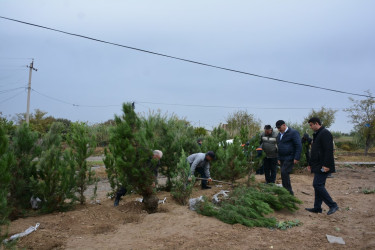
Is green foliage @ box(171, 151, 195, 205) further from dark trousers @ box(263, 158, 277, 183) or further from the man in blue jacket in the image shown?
dark trousers @ box(263, 158, 277, 183)

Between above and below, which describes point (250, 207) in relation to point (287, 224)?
above

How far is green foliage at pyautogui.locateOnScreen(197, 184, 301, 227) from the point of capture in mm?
4898

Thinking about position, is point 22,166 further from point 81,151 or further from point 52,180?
point 81,151

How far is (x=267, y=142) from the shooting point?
8039mm

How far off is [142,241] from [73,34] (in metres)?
6.75

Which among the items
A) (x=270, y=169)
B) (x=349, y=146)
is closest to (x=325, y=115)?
(x=349, y=146)

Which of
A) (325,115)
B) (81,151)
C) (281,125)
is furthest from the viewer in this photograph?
(325,115)

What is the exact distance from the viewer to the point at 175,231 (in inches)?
181

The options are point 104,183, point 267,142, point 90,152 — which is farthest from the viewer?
point 104,183

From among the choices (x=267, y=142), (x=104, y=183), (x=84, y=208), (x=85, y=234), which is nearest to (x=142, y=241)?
(x=85, y=234)

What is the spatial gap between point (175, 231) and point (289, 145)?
3.40m

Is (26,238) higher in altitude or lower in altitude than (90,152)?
lower

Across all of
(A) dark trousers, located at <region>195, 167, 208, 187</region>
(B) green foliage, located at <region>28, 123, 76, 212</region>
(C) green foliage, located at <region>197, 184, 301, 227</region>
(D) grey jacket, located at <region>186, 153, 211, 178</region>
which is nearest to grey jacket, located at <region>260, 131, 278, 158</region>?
(D) grey jacket, located at <region>186, 153, 211, 178</region>

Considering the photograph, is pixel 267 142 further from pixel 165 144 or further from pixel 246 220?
pixel 246 220
